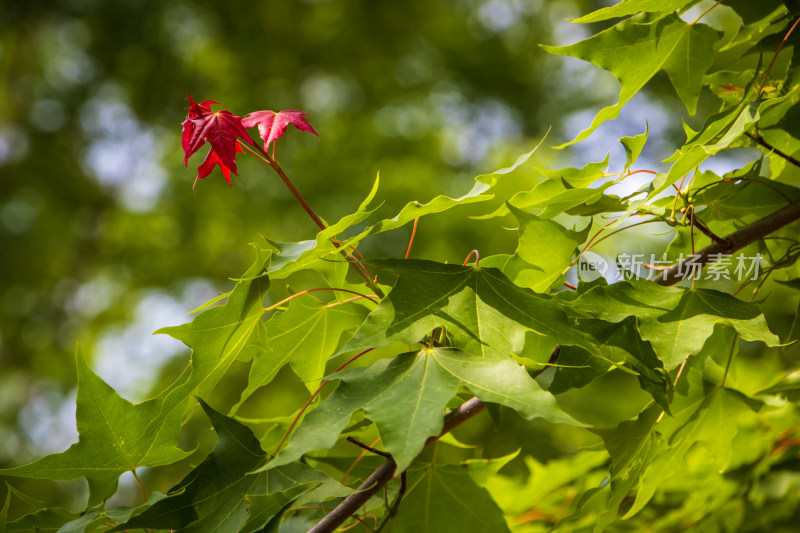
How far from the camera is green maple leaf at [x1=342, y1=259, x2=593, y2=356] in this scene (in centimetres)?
52

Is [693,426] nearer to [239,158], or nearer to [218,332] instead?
[218,332]

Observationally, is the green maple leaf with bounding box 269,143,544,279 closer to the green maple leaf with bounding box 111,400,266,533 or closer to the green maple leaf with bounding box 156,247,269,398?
the green maple leaf with bounding box 156,247,269,398

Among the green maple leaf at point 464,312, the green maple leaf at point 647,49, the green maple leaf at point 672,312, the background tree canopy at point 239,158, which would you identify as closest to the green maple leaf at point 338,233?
the green maple leaf at point 464,312

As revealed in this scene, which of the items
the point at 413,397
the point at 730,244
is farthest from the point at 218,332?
the point at 730,244

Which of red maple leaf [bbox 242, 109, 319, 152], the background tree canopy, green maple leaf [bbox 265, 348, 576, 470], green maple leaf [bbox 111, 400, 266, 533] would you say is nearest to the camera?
green maple leaf [bbox 265, 348, 576, 470]

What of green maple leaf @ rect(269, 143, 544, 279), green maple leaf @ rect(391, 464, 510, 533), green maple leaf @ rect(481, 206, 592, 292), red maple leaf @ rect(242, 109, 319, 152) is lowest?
green maple leaf @ rect(391, 464, 510, 533)

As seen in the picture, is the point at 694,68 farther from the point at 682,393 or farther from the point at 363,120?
the point at 363,120

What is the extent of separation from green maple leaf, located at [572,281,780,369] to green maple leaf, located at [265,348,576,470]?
116mm

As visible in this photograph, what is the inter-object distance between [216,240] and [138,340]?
3.98 feet

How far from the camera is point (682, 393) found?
2.27 ft

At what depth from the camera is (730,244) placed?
634mm

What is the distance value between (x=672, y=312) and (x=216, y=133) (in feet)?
1.44

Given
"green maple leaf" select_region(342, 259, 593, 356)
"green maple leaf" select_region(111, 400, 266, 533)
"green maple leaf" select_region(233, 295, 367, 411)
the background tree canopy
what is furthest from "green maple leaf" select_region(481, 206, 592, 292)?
the background tree canopy

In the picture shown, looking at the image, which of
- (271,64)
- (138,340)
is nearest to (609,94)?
(271,64)
